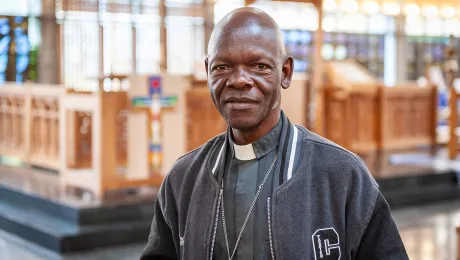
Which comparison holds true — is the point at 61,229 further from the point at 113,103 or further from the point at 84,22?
the point at 84,22

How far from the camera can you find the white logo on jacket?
1.60 metres

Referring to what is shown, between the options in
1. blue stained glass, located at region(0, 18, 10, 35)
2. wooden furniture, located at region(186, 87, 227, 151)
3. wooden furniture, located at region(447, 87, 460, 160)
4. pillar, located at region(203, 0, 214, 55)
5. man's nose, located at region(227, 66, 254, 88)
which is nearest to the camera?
man's nose, located at region(227, 66, 254, 88)

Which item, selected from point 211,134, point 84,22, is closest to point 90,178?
point 211,134

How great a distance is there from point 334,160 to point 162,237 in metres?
0.46

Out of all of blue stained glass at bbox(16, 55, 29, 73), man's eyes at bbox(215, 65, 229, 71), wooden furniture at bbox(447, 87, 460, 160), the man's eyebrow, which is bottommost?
wooden furniture at bbox(447, 87, 460, 160)

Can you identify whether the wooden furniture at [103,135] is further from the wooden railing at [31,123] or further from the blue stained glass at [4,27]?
the blue stained glass at [4,27]

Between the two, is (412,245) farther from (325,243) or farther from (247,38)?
(247,38)

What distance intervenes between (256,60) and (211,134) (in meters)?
6.79

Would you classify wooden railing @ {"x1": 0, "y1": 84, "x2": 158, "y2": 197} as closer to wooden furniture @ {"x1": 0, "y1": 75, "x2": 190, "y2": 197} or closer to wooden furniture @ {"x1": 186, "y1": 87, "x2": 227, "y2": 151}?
wooden furniture @ {"x1": 0, "y1": 75, "x2": 190, "y2": 197}

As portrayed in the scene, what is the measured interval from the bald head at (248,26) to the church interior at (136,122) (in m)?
3.21

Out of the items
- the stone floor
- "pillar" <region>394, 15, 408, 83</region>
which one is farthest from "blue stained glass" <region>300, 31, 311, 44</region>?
the stone floor

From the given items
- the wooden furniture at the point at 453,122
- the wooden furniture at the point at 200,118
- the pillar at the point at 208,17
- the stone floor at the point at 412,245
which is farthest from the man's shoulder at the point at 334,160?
the pillar at the point at 208,17

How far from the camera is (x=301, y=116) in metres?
8.91

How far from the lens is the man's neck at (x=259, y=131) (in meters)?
1.65
